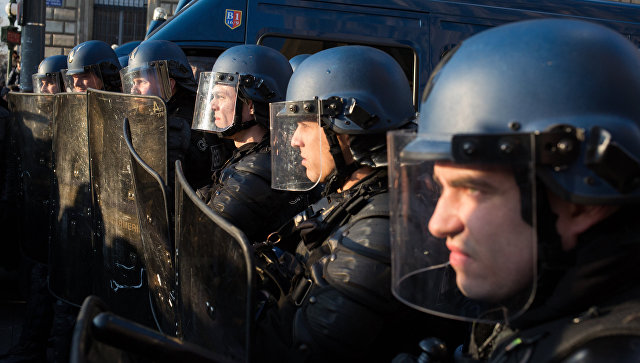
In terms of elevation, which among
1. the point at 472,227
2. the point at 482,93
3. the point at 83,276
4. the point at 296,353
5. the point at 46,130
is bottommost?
the point at 83,276

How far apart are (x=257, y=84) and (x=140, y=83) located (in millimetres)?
1303

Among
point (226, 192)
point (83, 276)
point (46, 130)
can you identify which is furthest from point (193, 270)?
point (46, 130)

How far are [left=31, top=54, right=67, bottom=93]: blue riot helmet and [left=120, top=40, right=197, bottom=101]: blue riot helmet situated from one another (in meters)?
2.19

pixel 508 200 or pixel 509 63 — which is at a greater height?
pixel 509 63

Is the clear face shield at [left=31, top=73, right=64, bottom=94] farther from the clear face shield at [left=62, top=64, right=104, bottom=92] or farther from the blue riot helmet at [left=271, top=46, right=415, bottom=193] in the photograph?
the blue riot helmet at [left=271, top=46, right=415, bottom=193]

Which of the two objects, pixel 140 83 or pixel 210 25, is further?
pixel 210 25

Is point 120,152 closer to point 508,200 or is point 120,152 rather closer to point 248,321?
point 248,321

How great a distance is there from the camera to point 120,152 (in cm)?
269

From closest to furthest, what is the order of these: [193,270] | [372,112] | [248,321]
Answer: [248,321]
[193,270]
[372,112]

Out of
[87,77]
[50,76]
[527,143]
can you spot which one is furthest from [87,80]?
[527,143]

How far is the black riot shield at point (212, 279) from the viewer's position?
1.39 m

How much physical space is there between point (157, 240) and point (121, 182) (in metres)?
0.67

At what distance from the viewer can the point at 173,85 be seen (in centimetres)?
486

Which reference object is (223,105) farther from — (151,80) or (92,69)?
(92,69)
